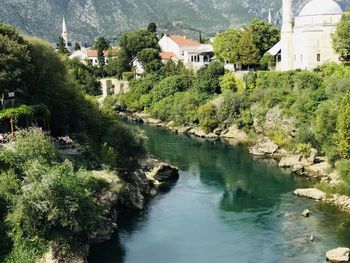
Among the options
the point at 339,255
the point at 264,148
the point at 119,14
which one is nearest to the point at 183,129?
the point at 264,148

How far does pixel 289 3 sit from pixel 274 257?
40.0 metres

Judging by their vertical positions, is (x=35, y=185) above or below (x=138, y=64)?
below

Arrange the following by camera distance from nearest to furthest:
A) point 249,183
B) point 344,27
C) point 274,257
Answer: point 274,257 → point 249,183 → point 344,27

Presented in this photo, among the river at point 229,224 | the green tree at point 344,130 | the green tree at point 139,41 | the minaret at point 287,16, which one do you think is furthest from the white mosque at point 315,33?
the green tree at point 139,41

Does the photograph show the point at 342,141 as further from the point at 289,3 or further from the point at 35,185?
the point at 289,3

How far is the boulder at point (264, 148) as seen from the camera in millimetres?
52125

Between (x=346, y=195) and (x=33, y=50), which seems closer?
(x=346, y=195)

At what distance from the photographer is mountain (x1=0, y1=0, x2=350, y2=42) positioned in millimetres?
156750

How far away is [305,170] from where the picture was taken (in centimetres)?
4516

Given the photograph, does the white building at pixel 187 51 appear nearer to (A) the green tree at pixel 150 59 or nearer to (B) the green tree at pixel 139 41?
(A) the green tree at pixel 150 59

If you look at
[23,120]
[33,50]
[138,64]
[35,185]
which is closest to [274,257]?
[35,185]

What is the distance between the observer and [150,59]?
84.4 m

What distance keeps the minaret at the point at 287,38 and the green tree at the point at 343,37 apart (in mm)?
7275

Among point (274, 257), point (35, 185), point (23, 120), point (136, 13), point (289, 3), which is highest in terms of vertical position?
point (136, 13)
